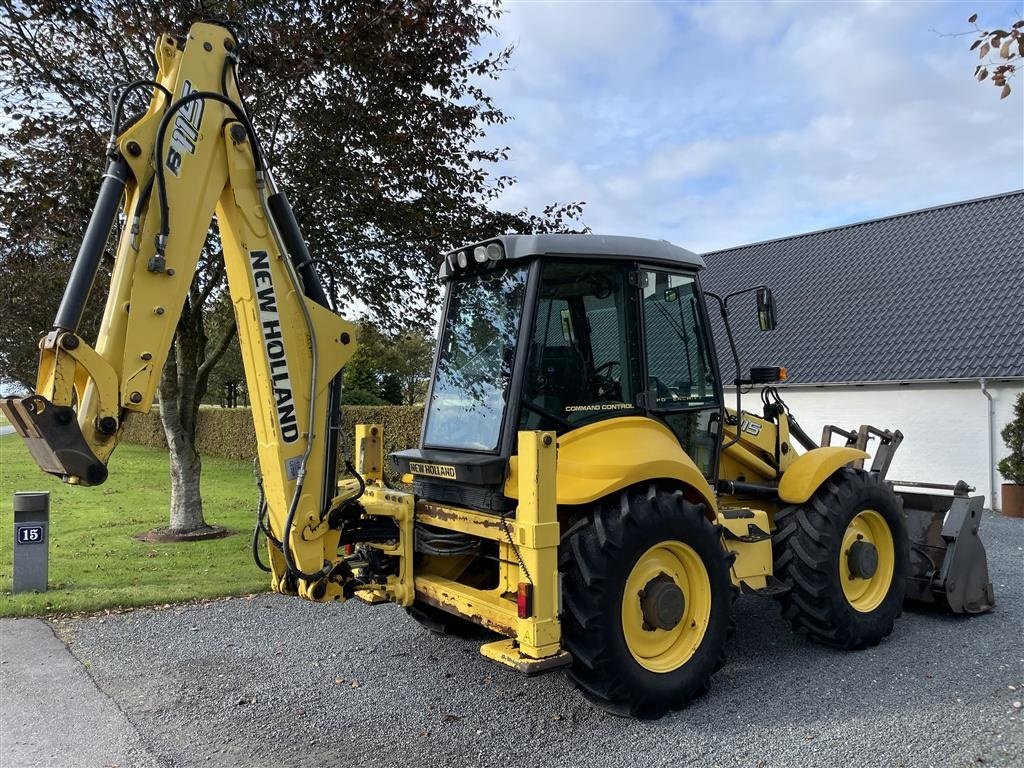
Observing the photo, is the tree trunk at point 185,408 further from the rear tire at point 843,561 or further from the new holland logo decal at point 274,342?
the rear tire at point 843,561

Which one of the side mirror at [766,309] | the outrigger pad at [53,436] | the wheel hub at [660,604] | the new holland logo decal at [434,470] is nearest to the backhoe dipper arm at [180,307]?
the outrigger pad at [53,436]

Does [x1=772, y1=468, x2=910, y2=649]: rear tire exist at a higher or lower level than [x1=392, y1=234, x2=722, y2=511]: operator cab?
lower

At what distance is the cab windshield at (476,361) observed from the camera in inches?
178

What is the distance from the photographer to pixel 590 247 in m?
4.57

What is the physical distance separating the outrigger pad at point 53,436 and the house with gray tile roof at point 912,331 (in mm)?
9244

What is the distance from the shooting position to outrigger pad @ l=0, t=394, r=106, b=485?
3.10m

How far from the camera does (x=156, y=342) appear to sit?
11.8 feet

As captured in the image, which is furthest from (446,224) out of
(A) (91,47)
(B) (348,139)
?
(A) (91,47)

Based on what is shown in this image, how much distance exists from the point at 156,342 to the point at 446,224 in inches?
202

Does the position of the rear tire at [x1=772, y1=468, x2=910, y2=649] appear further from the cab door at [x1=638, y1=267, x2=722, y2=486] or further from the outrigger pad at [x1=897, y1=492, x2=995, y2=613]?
the cab door at [x1=638, y1=267, x2=722, y2=486]

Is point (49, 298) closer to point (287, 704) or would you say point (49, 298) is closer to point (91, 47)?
point (91, 47)

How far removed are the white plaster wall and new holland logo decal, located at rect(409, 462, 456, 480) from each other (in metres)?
9.06

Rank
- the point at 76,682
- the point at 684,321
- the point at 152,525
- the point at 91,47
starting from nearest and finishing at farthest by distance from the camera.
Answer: the point at 76,682, the point at 684,321, the point at 91,47, the point at 152,525

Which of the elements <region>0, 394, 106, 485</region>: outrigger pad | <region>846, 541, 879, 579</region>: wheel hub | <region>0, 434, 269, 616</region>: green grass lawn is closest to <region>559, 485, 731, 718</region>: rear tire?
<region>846, 541, 879, 579</region>: wheel hub
